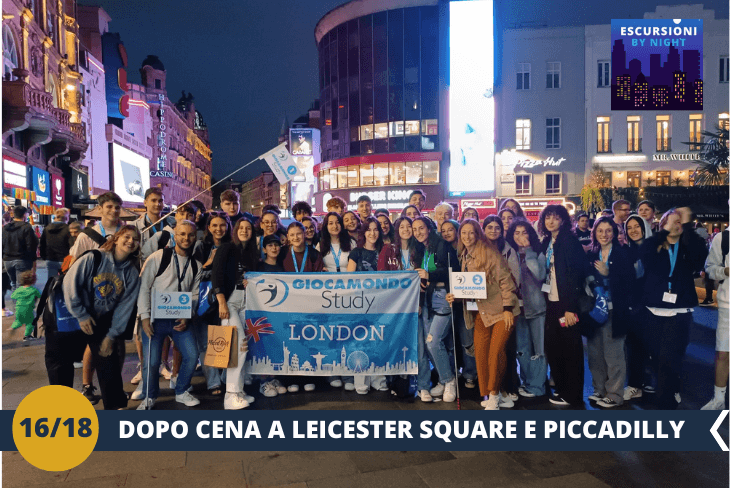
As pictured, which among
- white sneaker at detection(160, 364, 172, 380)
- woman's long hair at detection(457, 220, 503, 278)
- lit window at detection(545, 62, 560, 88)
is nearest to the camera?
woman's long hair at detection(457, 220, 503, 278)

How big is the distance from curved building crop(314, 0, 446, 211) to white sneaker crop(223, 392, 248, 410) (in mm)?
33749

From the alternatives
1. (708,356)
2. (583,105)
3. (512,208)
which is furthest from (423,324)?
(583,105)

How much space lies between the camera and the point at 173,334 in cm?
504

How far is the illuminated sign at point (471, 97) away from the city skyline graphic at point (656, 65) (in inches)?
337

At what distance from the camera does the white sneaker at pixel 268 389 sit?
17.9 feet

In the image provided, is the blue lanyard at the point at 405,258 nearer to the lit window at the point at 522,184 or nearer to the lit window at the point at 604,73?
the lit window at the point at 522,184

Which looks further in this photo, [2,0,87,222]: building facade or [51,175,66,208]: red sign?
[51,175,66,208]: red sign

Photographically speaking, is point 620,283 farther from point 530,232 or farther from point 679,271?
point 530,232

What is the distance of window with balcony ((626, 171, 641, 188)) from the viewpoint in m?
33.4

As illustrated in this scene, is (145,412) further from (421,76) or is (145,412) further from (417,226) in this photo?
(421,76)

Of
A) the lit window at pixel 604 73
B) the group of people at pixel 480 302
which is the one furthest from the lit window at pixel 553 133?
the group of people at pixel 480 302

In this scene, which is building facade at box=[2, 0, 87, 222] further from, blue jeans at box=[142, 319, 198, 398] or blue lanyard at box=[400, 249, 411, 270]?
blue lanyard at box=[400, 249, 411, 270]

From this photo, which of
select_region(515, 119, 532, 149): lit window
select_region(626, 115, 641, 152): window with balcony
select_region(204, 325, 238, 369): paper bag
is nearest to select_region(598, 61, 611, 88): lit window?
select_region(626, 115, 641, 152): window with balcony

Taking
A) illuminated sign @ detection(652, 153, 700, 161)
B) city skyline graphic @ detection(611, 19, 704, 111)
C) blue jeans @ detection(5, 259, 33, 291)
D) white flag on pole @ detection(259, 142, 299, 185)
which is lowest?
blue jeans @ detection(5, 259, 33, 291)
